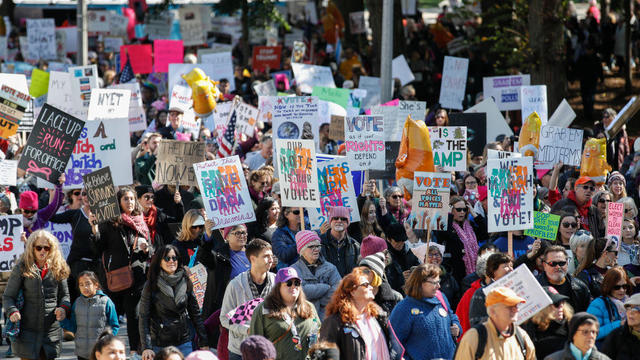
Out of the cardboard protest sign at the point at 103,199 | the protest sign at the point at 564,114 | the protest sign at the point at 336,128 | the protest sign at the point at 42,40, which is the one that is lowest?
the cardboard protest sign at the point at 103,199

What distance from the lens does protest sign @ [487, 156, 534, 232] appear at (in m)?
9.91

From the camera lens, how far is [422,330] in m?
7.28

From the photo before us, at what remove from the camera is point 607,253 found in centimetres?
890

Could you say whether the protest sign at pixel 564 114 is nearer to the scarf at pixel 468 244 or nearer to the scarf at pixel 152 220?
the scarf at pixel 468 244

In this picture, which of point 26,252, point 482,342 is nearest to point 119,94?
point 26,252

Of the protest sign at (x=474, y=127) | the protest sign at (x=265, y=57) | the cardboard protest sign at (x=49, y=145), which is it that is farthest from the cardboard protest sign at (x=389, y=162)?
the protest sign at (x=265, y=57)

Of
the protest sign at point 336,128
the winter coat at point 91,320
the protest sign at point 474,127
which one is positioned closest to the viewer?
the winter coat at point 91,320

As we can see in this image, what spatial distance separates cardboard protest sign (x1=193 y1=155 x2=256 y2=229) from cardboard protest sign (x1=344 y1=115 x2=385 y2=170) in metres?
2.09

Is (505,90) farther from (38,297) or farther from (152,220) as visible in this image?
(38,297)

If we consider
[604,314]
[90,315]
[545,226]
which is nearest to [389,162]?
[545,226]

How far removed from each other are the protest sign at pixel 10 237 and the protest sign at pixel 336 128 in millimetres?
5826

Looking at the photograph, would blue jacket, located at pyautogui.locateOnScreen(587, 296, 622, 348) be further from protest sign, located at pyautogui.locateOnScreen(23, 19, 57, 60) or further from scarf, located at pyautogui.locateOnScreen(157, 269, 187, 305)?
protest sign, located at pyautogui.locateOnScreen(23, 19, 57, 60)

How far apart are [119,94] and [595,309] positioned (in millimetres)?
7117

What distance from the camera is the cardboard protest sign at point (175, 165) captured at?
11469 mm
